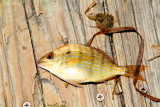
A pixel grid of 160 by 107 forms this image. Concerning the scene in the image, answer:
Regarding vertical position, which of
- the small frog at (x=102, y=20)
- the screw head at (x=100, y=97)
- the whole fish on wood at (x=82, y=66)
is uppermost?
the small frog at (x=102, y=20)

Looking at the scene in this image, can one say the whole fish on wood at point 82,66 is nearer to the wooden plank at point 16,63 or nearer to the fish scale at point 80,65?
the fish scale at point 80,65

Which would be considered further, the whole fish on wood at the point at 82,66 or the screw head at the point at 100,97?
the screw head at the point at 100,97

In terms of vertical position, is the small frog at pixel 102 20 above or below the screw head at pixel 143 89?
above

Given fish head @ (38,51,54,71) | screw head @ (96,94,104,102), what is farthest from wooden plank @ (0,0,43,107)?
screw head @ (96,94,104,102)

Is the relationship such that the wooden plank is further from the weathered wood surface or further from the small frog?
the small frog

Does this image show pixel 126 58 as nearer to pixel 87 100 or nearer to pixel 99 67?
pixel 99 67

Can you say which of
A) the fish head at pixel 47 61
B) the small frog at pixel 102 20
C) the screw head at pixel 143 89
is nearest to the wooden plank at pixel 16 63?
the fish head at pixel 47 61

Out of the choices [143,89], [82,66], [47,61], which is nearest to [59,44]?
[47,61]

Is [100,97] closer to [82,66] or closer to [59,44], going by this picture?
[82,66]
